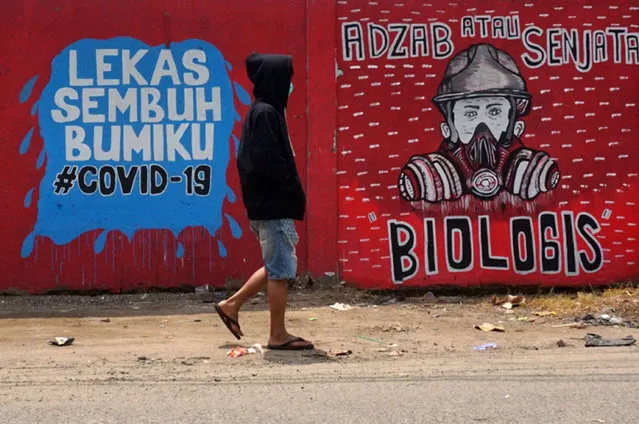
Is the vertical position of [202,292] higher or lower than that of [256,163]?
lower

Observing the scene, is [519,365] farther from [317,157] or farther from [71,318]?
[71,318]

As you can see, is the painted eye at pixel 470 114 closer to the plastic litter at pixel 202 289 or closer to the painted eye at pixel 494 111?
the painted eye at pixel 494 111

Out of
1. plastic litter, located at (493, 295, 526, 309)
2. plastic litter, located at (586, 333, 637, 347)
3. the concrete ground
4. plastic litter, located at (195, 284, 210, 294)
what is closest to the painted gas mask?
plastic litter, located at (493, 295, 526, 309)

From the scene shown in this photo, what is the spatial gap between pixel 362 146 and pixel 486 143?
109 cm

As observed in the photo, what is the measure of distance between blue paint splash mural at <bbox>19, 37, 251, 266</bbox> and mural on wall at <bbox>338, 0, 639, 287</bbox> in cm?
121

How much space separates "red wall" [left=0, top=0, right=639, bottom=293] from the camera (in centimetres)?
806

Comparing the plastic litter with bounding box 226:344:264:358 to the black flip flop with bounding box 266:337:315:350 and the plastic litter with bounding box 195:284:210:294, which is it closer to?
the black flip flop with bounding box 266:337:315:350

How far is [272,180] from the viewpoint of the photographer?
5.79m

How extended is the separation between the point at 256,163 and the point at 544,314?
2933mm

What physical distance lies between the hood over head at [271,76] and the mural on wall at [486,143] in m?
2.30

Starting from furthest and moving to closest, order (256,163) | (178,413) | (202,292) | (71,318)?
(202,292) < (71,318) < (256,163) < (178,413)

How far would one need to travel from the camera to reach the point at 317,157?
8.13 meters

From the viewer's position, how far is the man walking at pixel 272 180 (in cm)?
575

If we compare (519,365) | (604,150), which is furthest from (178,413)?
(604,150)
